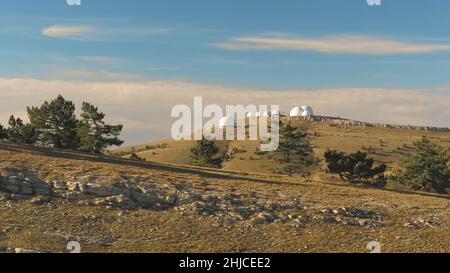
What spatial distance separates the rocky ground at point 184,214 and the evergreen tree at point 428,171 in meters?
22.0

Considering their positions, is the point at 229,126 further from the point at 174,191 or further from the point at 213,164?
the point at 174,191

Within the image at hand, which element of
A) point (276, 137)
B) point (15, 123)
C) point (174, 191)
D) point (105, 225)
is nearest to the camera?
point (105, 225)

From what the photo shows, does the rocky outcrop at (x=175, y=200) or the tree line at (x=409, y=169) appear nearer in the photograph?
the rocky outcrop at (x=175, y=200)

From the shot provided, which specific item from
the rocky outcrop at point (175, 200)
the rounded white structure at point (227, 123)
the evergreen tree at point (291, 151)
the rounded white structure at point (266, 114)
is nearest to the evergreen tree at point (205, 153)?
the evergreen tree at point (291, 151)

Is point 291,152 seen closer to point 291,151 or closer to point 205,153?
point 291,151

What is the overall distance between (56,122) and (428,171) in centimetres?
4843

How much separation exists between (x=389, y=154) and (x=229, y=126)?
232 ft

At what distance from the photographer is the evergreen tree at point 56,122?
62812mm

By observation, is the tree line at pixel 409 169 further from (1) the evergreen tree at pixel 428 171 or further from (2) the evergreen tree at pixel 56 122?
(2) the evergreen tree at pixel 56 122

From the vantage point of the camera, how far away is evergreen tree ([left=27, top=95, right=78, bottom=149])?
62.8 metres

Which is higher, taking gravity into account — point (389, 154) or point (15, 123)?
point (15, 123)

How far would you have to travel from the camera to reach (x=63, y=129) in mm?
64500

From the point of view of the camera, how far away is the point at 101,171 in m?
37.8
